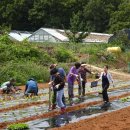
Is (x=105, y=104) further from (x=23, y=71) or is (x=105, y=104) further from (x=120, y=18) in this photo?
(x=120, y=18)

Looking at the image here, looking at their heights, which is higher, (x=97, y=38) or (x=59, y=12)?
(x=59, y=12)

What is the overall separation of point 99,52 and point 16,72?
16.7 metres

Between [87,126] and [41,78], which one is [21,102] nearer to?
[87,126]

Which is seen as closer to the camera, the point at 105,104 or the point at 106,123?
the point at 106,123

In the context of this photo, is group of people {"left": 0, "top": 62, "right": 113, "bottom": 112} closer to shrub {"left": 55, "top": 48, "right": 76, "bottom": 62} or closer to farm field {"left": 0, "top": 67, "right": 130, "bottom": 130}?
farm field {"left": 0, "top": 67, "right": 130, "bottom": 130}

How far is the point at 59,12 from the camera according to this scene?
78.8 meters

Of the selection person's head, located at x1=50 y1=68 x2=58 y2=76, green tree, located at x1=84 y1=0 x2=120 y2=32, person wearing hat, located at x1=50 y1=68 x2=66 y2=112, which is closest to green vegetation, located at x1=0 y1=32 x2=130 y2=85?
person wearing hat, located at x1=50 y1=68 x2=66 y2=112

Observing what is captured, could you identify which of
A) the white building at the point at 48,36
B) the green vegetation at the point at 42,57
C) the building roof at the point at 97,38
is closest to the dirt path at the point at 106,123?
the green vegetation at the point at 42,57

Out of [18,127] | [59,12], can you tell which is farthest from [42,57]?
[59,12]

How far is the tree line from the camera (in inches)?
2977

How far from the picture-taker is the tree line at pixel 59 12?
75.6 meters

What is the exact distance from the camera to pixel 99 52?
45.5m

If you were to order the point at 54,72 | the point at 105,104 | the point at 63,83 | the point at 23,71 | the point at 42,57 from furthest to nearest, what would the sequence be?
the point at 42,57
the point at 23,71
the point at 105,104
the point at 63,83
the point at 54,72

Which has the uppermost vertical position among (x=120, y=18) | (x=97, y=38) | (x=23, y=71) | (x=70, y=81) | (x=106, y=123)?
(x=120, y=18)
